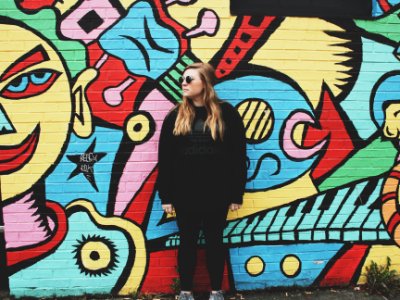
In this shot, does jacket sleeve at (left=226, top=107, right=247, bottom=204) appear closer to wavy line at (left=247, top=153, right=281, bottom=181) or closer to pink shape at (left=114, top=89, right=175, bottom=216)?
wavy line at (left=247, top=153, right=281, bottom=181)

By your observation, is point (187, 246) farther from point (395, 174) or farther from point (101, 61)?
point (395, 174)

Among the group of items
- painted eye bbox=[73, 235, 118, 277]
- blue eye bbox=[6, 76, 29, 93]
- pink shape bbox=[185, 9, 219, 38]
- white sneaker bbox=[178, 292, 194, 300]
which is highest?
pink shape bbox=[185, 9, 219, 38]

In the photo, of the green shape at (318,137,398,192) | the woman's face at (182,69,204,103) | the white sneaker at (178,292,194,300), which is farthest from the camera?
the green shape at (318,137,398,192)

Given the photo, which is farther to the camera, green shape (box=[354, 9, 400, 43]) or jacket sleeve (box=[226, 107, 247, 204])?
green shape (box=[354, 9, 400, 43])

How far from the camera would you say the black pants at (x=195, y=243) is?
9.92ft

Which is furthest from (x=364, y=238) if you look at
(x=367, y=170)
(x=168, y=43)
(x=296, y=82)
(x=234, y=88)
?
(x=168, y=43)

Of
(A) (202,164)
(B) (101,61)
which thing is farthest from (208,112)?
(B) (101,61)

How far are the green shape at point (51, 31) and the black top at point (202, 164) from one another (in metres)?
0.95

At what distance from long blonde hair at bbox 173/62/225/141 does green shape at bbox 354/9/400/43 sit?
156 cm

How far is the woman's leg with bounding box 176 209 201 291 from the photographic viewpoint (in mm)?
3031

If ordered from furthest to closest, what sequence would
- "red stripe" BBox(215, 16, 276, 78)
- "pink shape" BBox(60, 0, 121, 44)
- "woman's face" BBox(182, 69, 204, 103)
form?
"red stripe" BBox(215, 16, 276, 78) < "pink shape" BBox(60, 0, 121, 44) < "woman's face" BBox(182, 69, 204, 103)

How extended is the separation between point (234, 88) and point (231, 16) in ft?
2.08

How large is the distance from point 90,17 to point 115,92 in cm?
68

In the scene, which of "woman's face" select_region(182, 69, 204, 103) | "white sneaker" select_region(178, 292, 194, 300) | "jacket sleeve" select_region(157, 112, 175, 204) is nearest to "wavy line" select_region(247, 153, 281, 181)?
"jacket sleeve" select_region(157, 112, 175, 204)
